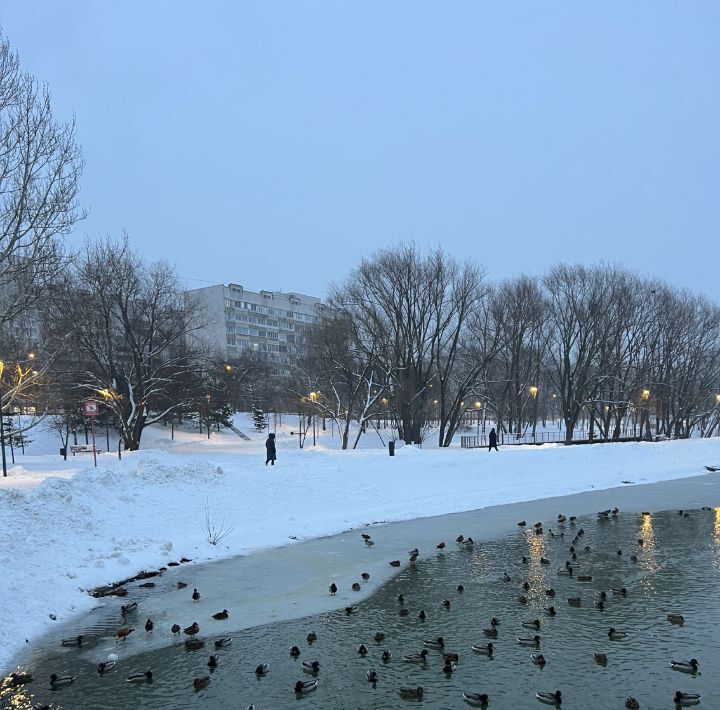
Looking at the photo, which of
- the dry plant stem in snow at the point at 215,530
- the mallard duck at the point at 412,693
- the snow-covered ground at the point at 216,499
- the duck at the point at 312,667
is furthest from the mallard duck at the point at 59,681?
the dry plant stem in snow at the point at 215,530

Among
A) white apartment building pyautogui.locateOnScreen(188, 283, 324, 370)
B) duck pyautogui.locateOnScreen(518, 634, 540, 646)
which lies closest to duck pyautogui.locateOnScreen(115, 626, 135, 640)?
duck pyautogui.locateOnScreen(518, 634, 540, 646)

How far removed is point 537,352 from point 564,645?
53929 mm

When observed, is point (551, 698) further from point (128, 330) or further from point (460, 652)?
point (128, 330)

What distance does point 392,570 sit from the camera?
1362cm

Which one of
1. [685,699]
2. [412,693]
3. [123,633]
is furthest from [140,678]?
[685,699]

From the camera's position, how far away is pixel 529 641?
895 cm

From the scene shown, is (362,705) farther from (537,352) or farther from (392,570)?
(537,352)

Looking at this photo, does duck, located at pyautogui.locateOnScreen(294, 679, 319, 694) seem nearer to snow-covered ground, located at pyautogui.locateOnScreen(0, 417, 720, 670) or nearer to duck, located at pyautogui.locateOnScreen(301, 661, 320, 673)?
duck, located at pyautogui.locateOnScreen(301, 661, 320, 673)

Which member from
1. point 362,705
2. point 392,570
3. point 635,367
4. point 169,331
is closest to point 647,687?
point 362,705

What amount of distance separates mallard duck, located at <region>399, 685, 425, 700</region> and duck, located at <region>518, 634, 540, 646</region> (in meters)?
2.20

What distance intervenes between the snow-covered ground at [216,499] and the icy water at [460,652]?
2.15 meters

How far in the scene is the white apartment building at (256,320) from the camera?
10950cm

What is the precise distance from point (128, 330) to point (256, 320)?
77585mm

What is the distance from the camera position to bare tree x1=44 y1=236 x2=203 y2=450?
38219mm
